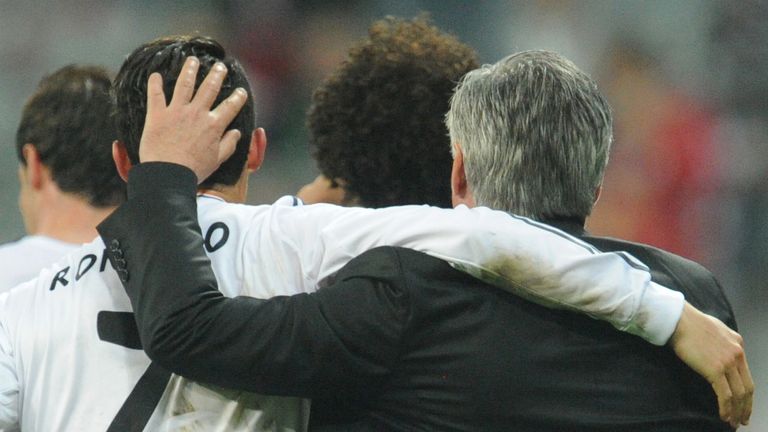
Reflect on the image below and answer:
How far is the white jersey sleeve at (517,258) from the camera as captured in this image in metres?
1.64

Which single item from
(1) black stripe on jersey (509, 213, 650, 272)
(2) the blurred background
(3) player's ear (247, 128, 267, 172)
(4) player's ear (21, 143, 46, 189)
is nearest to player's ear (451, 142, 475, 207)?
(1) black stripe on jersey (509, 213, 650, 272)

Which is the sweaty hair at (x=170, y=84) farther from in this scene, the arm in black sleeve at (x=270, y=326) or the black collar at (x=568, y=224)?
the black collar at (x=568, y=224)

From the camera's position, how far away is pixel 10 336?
186cm

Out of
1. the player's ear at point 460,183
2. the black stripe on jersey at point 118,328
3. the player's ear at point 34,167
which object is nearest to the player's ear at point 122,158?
the black stripe on jersey at point 118,328

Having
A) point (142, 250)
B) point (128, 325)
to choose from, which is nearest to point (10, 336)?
point (128, 325)

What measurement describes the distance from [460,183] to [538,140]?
0.16 meters

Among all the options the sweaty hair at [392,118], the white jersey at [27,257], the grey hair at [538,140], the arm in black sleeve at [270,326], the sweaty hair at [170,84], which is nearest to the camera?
the arm in black sleeve at [270,326]

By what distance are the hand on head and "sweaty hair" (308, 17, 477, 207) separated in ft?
2.19

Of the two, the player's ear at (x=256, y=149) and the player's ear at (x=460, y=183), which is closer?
the player's ear at (x=460, y=183)

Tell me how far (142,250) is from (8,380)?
344 mm

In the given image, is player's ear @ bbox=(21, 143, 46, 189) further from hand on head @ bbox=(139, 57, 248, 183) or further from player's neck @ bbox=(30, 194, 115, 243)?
hand on head @ bbox=(139, 57, 248, 183)

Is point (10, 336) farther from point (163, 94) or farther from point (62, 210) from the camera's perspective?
point (62, 210)

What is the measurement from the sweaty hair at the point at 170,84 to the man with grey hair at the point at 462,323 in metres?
0.09

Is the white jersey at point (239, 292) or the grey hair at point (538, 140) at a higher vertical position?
the grey hair at point (538, 140)
